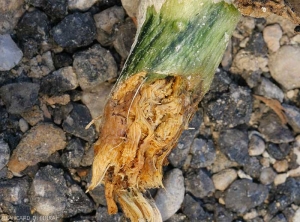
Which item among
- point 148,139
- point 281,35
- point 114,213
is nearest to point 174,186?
point 114,213

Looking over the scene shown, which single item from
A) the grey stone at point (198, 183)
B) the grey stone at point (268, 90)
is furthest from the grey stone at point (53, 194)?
the grey stone at point (268, 90)

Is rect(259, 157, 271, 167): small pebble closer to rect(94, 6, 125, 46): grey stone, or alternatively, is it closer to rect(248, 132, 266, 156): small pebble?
rect(248, 132, 266, 156): small pebble

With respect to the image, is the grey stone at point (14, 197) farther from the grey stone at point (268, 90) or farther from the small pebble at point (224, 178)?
the grey stone at point (268, 90)

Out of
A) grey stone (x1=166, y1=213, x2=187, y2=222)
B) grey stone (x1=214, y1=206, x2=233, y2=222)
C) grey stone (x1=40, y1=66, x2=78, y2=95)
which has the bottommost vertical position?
grey stone (x1=214, y1=206, x2=233, y2=222)

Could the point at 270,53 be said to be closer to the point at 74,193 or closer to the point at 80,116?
the point at 80,116

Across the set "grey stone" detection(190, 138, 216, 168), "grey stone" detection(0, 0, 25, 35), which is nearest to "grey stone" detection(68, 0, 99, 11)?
"grey stone" detection(0, 0, 25, 35)
